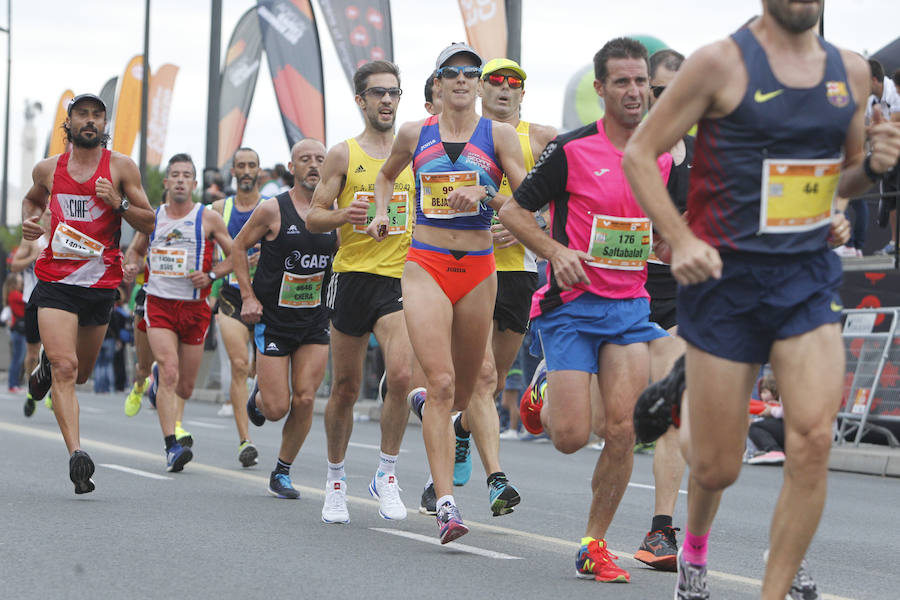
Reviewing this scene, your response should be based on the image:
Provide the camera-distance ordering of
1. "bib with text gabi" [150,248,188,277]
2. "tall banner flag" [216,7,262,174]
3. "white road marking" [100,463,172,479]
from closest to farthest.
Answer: "white road marking" [100,463,172,479] < "bib with text gabi" [150,248,188,277] < "tall banner flag" [216,7,262,174]

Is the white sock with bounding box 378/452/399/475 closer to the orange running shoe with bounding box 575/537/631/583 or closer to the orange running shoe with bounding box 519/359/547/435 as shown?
the orange running shoe with bounding box 519/359/547/435

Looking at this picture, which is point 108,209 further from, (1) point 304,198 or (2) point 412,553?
(2) point 412,553

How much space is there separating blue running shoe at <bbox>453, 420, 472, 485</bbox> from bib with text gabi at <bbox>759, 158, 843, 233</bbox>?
4.65 m

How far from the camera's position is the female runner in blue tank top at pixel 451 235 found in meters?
7.27

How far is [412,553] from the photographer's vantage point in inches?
281

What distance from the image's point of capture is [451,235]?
7496 mm

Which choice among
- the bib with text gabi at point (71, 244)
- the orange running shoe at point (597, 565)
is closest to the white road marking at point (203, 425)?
the bib with text gabi at point (71, 244)

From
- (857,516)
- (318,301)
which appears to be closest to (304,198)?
(318,301)

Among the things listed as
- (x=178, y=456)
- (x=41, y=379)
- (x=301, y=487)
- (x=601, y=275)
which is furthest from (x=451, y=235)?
Result: (x=178, y=456)

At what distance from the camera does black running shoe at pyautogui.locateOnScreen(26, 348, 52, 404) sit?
9.75 m

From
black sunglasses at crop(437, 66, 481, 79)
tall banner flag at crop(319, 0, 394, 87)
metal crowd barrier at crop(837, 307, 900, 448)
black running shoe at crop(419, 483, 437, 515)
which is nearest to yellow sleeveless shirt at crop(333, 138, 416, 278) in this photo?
black sunglasses at crop(437, 66, 481, 79)

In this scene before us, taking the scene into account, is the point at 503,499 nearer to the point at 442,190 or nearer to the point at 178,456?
the point at 442,190

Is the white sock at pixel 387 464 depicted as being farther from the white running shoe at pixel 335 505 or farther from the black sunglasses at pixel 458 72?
the black sunglasses at pixel 458 72

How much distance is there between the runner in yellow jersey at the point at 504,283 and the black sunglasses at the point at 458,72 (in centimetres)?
105
